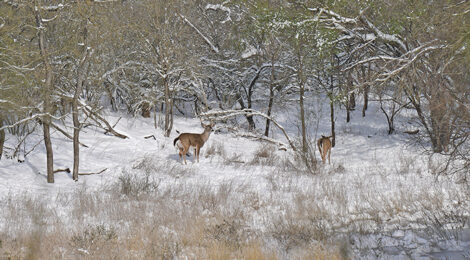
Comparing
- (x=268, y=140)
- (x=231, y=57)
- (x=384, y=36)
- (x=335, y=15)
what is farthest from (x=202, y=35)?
(x=384, y=36)

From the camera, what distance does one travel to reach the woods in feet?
28.6

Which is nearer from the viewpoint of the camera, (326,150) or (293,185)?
(293,185)

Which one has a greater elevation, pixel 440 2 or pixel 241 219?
pixel 440 2

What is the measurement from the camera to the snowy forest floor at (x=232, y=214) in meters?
5.03

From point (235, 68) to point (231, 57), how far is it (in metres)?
1.03

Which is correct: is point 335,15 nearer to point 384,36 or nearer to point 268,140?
point 384,36

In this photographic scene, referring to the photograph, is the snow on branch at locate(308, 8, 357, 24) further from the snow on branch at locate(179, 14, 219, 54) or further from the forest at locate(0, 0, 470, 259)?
the snow on branch at locate(179, 14, 219, 54)

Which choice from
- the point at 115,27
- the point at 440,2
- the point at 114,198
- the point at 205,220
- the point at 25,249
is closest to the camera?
the point at 25,249

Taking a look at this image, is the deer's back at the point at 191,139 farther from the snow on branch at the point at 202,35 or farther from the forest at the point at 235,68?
the snow on branch at the point at 202,35

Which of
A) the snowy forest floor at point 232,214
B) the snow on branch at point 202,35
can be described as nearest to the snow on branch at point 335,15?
the snowy forest floor at point 232,214

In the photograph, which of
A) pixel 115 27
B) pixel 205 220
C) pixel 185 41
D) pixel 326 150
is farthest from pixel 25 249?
pixel 185 41

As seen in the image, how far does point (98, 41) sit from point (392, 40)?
7.93 m

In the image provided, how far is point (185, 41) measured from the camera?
63.7 ft

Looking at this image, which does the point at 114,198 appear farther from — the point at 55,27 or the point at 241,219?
the point at 55,27
